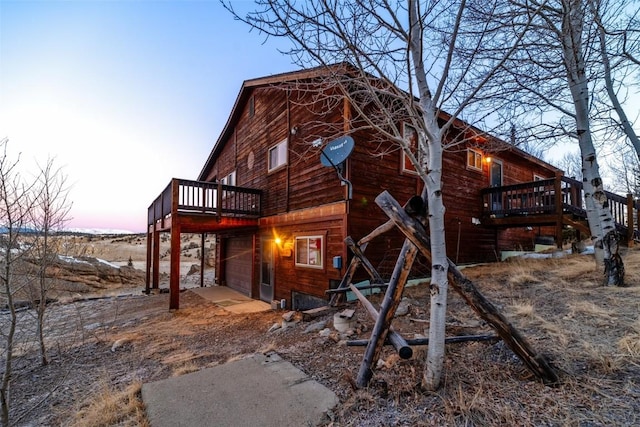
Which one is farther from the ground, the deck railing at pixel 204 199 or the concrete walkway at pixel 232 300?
the deck railing at pixel 204 199

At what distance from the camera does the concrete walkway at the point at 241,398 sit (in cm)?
262

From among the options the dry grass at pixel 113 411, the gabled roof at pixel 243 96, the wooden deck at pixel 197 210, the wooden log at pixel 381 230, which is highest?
the gabled roof at pixel 243 96

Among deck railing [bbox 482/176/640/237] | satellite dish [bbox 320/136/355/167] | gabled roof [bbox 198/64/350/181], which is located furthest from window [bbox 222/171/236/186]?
deck railing [bbox 482/176/640/237]

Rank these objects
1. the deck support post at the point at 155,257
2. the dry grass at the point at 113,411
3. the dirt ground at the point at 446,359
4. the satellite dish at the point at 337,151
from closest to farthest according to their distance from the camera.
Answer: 1. the dirt ground at the point at 446,359
2. the dry grass at the point at 113,411
3. the satellite dish at the point at 337,151
4. the deck support post at the point at 155,257

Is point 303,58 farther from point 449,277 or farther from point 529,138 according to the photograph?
point 529,138

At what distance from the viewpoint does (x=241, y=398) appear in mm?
2994

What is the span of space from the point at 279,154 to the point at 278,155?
0.10 metres

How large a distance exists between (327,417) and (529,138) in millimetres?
6682

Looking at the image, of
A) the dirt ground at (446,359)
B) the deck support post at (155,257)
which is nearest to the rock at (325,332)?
the dirt ground at (446,359)

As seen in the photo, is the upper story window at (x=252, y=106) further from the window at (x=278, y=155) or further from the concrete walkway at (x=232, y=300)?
the concrete walkway at (x=232, y=300)

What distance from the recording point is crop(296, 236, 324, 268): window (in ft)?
25.6

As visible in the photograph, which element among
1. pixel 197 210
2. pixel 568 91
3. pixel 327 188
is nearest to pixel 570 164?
pixel 568 91

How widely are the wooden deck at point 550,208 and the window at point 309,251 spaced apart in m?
6.81

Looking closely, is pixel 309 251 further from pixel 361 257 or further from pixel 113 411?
pixel 113 411
